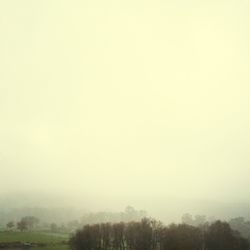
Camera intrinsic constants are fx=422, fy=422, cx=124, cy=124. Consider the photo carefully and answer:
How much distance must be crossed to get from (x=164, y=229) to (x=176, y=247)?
297 inches

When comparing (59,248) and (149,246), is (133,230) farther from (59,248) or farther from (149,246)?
(59,248)

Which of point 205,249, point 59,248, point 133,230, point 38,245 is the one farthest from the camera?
point 38,245

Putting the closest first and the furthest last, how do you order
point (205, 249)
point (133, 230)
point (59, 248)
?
point (205, 249)
point (133, 230)
point (59, 248)

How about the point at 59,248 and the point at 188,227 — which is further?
the point at 59,248

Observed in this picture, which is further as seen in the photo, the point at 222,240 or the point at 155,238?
the point at 155,238

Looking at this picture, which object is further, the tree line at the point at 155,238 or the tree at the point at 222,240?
the tree line at the point at 155,238

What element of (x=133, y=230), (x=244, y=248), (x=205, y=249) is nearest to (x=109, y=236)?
(x=133, y=230)

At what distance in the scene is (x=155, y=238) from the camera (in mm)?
127750

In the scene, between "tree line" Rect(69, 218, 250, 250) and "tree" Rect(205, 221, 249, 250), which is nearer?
"tree" Rect(205, 221, 249, 250)

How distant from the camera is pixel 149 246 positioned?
12600 cm

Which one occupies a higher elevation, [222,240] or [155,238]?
[155,238]

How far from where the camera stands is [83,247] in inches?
5030

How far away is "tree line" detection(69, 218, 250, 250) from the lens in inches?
4845

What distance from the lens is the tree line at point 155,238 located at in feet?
404
